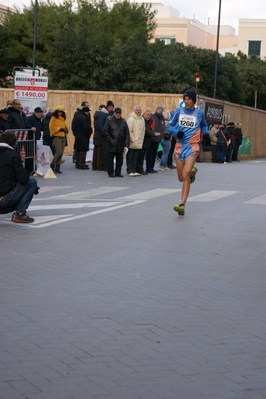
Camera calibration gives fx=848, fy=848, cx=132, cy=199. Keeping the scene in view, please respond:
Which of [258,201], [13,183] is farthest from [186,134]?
[258,201]

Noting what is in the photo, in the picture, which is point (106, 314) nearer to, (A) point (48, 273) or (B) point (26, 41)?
(A) point (48, 273)

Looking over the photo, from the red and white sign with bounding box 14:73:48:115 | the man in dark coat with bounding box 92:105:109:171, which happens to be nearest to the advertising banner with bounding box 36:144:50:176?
the man in dark coat with bounding box 92:105:109:171

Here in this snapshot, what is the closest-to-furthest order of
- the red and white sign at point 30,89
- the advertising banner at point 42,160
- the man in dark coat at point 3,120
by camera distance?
the man in dark coat at point 3,120 → the advertising banner at point 42,160 → the red and white sign at point 30,89

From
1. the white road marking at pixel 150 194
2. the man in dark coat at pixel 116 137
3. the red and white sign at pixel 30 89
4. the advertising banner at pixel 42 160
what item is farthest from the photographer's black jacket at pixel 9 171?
the red and white sign at pixel 30 89

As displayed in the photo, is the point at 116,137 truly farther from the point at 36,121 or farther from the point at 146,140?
the point at 36,121

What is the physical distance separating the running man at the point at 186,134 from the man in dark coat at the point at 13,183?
8.59ft

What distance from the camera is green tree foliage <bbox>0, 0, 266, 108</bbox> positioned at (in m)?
46.3

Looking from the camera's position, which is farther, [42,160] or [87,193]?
[42,160]

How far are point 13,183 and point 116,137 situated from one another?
29.5ft

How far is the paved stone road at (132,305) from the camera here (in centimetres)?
529

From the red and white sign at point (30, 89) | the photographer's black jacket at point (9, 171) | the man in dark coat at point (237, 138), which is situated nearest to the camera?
the photographer's black jacket at point (9, 171)

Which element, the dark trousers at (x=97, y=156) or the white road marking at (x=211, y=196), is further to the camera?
the dark trousers at (x=97, y=156)

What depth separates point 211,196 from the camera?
17281 millimetres

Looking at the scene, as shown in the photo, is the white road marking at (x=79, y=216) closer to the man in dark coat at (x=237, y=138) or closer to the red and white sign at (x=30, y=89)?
the red and white sign at (x=30, y=89)
